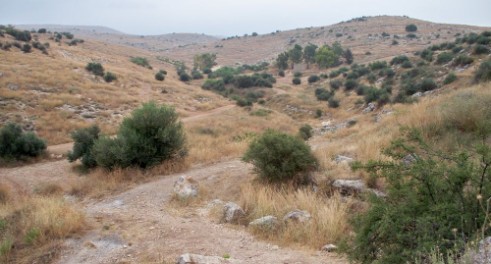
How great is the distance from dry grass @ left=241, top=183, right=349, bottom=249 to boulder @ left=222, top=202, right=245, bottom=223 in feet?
0.59

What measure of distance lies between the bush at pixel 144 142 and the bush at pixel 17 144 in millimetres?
4920

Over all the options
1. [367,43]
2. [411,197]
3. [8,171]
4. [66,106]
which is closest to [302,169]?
[411,197]

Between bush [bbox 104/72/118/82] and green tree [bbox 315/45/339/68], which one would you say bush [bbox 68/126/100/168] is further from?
green tree [bbox 315/45/339/68]

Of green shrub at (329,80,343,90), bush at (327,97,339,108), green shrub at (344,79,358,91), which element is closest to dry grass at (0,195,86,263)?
bush at (327,97,339,108)

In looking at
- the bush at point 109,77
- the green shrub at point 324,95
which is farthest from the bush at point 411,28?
the bush at point 109,77

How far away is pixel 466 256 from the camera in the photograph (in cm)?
306

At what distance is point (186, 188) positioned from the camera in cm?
948

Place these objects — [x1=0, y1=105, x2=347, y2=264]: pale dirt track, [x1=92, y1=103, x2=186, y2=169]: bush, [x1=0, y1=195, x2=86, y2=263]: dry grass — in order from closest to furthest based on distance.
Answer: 1. [x1=0, y1=105, x2=347, y2=264]: pale dirt track
2. [x1=0, y1=195, x2=86, y2=263]: dry grass
3. [x1=92, y1=103, x2=186, y2=169]: bush

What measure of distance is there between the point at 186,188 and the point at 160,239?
9.22 feet

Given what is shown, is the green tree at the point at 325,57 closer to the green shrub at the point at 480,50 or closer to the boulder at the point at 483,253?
the green shrub at the point at 480,50

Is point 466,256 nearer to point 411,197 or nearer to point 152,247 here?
point 411,197

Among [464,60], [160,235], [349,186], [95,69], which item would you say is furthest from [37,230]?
[464,60]

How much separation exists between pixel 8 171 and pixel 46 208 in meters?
8.44

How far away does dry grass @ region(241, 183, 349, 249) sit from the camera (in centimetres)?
616
